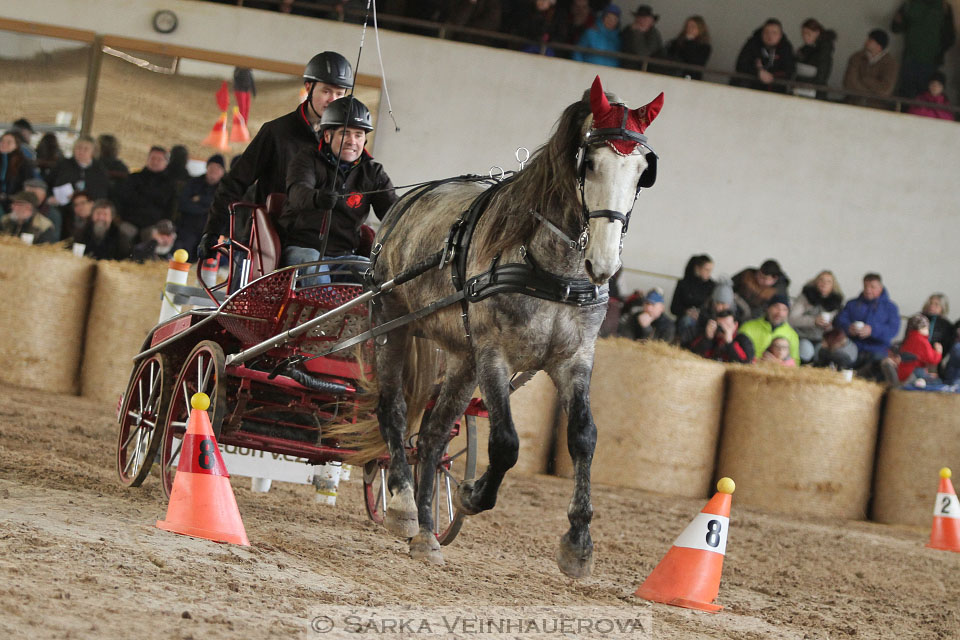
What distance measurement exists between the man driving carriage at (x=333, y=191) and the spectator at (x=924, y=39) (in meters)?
9.60

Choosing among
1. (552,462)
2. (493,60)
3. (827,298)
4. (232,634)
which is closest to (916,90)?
(827,298)

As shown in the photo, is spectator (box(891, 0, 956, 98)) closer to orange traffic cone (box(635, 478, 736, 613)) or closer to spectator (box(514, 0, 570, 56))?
spectator (box(514, 0, 570, 56))

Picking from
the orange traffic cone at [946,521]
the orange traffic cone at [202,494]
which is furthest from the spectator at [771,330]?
the orange traffic cone at [202,494]

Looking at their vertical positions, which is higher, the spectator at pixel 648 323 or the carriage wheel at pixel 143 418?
the spectator at pixel 648 323

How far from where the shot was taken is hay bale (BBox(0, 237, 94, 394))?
9.22m

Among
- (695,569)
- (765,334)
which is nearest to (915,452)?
(765,334)

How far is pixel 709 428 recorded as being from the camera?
356 inches

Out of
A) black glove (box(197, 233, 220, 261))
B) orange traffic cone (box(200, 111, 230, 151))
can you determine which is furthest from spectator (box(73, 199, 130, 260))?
black glove (box(197, 233, 220, 261))

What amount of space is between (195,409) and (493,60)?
835cm

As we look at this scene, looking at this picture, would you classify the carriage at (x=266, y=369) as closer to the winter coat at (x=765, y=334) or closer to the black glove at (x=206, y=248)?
the black glove at (x=206, y=248)

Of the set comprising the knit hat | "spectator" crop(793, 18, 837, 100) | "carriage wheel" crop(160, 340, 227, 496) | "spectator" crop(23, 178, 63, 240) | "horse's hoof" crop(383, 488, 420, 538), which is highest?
the knit hat

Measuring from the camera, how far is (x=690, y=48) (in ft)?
41.5

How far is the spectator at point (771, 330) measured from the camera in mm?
9859

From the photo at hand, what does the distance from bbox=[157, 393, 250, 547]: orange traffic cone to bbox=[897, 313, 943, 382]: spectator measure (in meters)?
7.28
